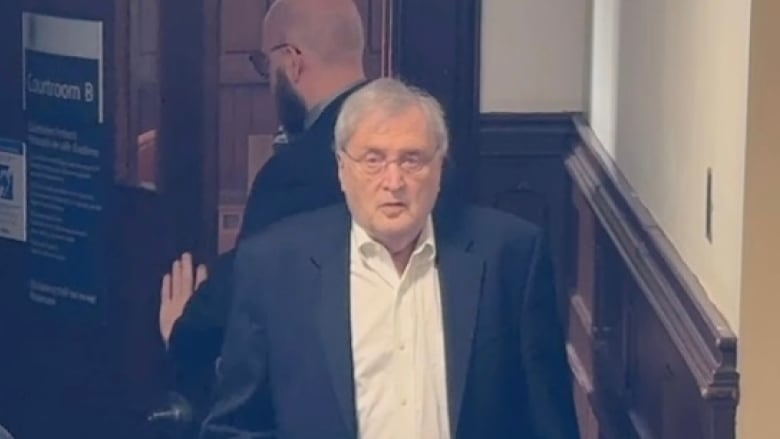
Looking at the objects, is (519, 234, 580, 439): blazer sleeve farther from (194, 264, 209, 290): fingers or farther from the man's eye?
(194, 264, 209, 290): fingers

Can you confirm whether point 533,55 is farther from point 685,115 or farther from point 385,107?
point 385,107

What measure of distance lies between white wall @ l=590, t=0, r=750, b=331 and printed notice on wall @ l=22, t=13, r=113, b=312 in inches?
47.2

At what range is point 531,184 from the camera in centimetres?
570

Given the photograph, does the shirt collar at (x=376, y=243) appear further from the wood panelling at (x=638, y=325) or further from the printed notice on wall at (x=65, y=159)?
the printed notice on wall at (x=65, y=159)

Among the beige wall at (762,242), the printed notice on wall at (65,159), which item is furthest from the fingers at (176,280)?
the beige wall at (762,242)

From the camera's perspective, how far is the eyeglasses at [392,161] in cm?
367

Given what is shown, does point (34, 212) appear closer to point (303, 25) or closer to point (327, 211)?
point (303, 25)

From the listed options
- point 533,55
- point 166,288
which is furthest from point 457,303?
point 533,55

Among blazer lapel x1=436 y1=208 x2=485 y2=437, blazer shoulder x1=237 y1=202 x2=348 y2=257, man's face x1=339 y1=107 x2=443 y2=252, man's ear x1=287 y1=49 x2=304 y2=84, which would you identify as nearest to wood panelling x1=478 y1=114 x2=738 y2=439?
blazer lapel x1=436 y1=208 x2=485 y2=437

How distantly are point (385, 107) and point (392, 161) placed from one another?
9 cm

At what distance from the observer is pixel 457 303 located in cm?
373

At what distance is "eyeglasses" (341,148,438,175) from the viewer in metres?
3.67

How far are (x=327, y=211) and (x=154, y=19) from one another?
1.04 m

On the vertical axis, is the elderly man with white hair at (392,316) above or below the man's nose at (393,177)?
below
